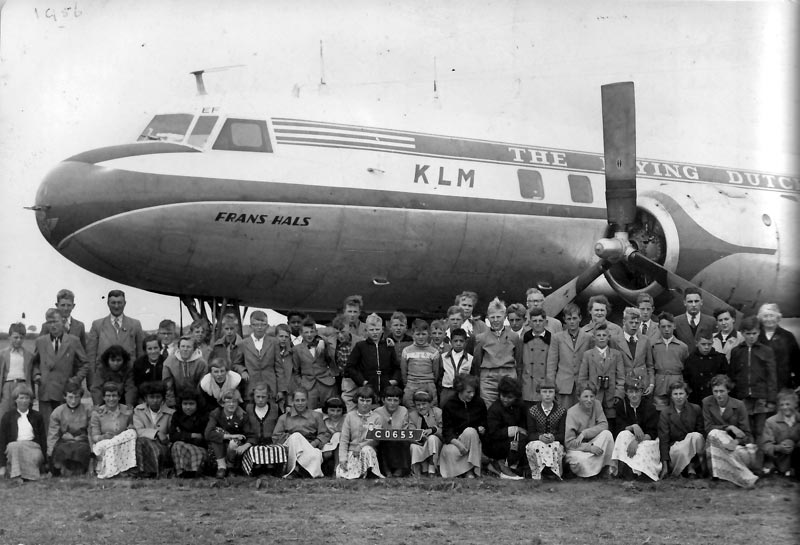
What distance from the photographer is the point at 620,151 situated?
14.1 meters

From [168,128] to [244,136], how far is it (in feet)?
3.52

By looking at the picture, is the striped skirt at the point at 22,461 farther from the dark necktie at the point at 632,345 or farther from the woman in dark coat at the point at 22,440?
the dark necktie at the point at 632,345

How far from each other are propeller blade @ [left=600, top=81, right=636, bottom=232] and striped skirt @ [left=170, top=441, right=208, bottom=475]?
690 cm

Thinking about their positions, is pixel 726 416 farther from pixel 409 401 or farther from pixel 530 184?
pixel 530 184

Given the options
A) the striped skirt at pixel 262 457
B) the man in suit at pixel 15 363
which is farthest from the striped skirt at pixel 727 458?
the man in suit at pixel 15 363

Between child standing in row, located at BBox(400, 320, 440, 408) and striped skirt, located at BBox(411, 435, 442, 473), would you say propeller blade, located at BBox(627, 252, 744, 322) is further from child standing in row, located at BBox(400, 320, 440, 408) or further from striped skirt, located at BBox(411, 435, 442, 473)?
striped skirt, located at BBox(411, 435, 442, 473)

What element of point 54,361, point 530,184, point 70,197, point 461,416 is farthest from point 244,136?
point 461,416

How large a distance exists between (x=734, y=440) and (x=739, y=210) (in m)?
7.17

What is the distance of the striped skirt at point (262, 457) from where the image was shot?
9828 millimetres

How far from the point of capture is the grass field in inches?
293

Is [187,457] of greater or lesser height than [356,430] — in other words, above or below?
below

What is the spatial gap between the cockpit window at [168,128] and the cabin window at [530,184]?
507cm

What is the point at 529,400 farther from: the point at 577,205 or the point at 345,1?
the point at 577,205

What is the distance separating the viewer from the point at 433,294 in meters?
15.7
